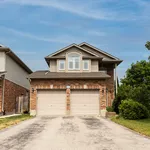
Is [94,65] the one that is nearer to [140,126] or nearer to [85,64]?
[85,64]

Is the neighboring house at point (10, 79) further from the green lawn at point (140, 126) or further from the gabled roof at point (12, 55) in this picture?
the green lawn at point (140, 126)

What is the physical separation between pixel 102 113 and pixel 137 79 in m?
24.3

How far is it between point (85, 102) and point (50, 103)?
3.28 metres

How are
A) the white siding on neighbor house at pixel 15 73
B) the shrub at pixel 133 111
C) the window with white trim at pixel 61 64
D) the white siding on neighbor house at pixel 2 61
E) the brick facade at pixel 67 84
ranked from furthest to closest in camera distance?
the window with white trim at pixel 61 64 < the white siding on neighbor house at pixel 15 73 < the white siding on neighbor house at pixel 2 61 < the brick facade at pixel 67 84 < the shrub at pixel 133 111

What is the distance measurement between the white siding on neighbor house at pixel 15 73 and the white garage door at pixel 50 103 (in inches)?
180

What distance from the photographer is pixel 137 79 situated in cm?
4784

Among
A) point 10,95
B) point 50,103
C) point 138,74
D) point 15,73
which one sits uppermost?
point 138,74

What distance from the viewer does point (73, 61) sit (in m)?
28.9

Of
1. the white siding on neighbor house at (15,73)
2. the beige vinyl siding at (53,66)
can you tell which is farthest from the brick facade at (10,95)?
the beige vinyl siding at (53,66)

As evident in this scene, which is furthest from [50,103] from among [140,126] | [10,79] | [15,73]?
[140,126]

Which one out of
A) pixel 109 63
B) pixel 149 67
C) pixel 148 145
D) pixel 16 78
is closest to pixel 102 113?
pixel 109 63

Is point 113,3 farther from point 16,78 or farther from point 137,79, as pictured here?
point 137,79

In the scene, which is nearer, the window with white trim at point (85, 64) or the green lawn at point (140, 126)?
the green lawn at point (140, 126)

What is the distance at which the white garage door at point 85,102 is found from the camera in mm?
25422
